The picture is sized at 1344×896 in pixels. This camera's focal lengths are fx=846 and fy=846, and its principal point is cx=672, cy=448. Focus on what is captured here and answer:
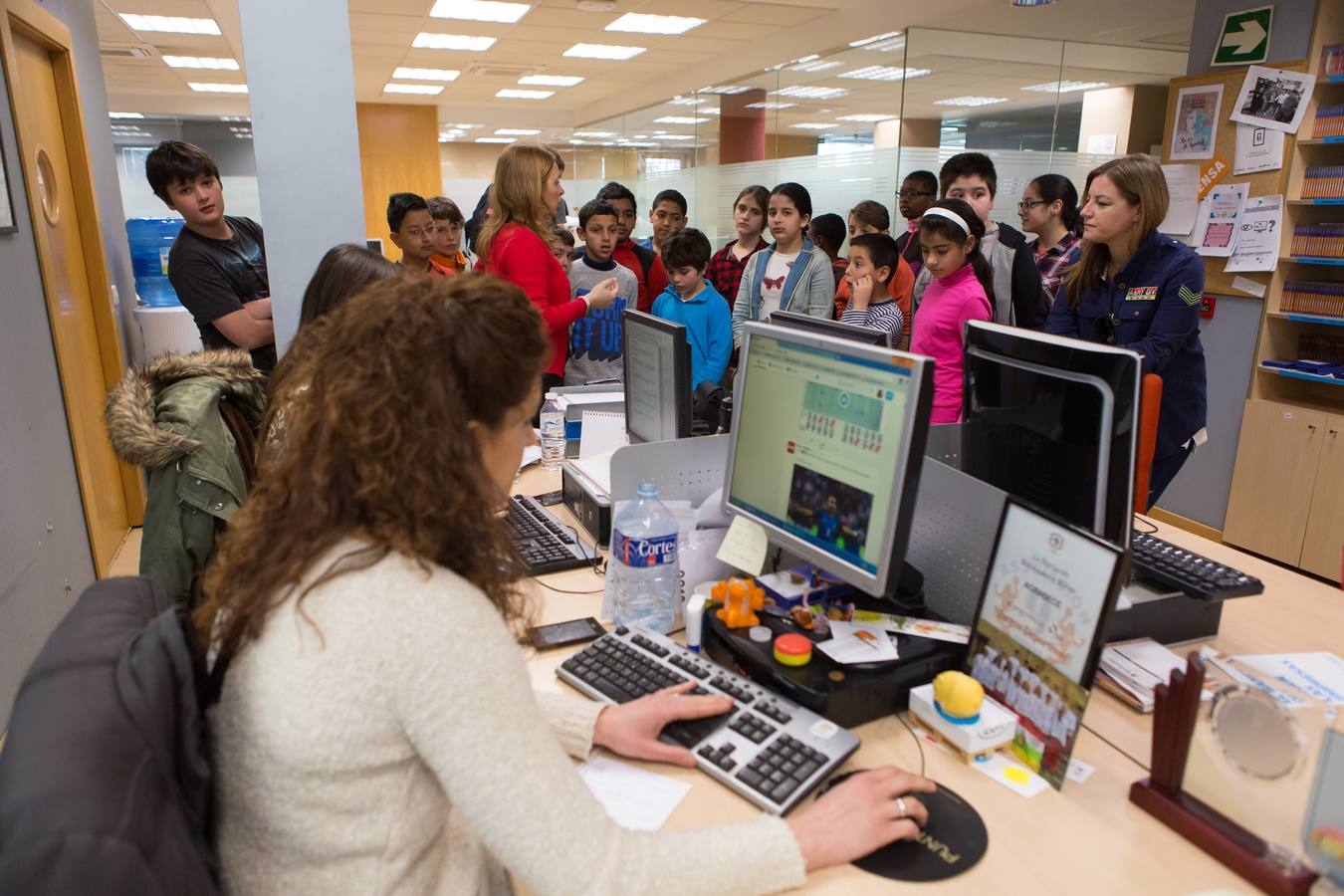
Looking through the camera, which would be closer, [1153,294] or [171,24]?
[1153,294]

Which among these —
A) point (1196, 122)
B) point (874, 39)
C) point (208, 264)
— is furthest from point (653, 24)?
point (208, 264)

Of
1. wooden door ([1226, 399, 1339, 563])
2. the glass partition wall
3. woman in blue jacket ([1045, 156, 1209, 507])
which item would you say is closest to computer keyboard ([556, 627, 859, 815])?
woman in blue jacket ([1045, 156, 1209, 507])

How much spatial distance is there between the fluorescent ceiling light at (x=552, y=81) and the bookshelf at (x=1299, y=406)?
7034 millimetres

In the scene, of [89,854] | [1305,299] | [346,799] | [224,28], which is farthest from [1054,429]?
[224,28]

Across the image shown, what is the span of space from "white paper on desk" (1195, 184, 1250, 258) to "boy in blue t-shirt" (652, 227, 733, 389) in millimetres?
2270

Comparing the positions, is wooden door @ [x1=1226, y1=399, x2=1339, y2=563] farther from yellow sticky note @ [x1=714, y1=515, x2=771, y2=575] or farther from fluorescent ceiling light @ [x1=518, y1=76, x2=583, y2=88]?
fluorescent ceiling light @ [x1=518, y1=76, x2=583, y2=88]

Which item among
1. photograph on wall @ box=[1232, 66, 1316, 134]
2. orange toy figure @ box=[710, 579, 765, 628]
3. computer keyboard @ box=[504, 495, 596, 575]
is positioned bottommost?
computer keyboard @ box=[504, 495, 596, 575]

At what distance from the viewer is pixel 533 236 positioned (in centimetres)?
296

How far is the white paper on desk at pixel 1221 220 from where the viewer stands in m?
3.68

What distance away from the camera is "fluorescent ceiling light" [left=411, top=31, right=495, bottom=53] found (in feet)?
23.0

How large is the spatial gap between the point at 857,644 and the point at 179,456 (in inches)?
51.7

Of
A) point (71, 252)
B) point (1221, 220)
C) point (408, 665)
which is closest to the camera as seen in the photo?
point (408, 665)

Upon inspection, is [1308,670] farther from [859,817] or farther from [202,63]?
[202,63]

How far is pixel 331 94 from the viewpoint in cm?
250
